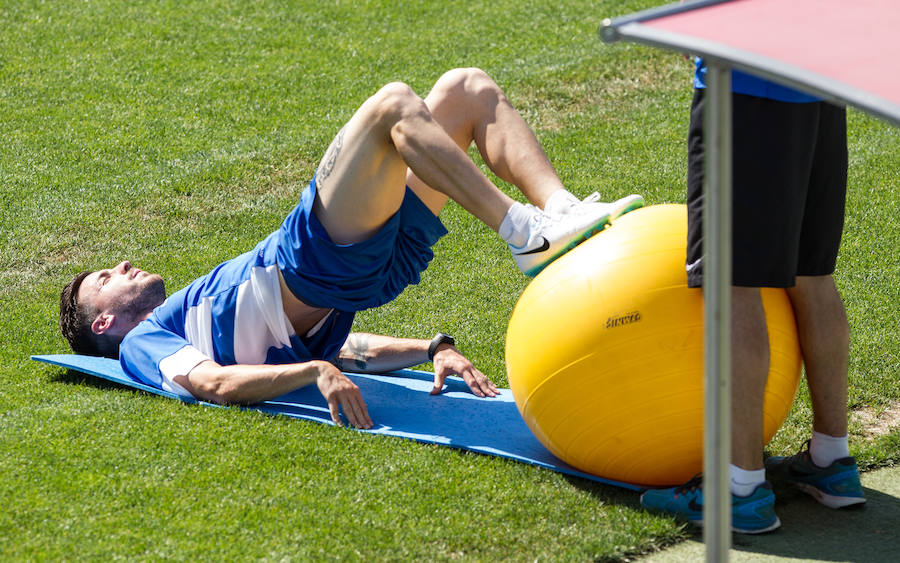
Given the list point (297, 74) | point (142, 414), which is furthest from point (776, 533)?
point (297, 74)

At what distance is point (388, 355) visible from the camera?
16.9ft

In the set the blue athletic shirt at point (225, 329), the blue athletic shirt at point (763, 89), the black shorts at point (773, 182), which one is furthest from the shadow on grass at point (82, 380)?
the blue athletic shirt at point (763, 89)

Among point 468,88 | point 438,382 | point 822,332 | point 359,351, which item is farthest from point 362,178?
point 822,332

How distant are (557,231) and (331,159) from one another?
1080 millimetres

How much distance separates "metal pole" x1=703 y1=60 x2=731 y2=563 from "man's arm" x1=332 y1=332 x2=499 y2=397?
2.27 meters

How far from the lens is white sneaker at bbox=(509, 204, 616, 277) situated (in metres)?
3.94

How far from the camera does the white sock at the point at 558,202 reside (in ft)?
13.3

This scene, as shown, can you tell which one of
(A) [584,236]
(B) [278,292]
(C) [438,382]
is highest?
(A) [584,236]

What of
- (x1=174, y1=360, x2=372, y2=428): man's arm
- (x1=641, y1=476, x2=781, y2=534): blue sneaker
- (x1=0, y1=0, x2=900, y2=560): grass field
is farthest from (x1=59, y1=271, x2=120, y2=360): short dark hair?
(x1=641, y1=476, x2=781, y2=534): blue sneaker

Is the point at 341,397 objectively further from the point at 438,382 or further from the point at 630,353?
the point at 630,353

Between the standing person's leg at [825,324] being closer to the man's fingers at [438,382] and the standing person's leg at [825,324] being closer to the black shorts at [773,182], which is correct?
the black shorts at [773,182]

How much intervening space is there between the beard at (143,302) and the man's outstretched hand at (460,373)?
1417mm

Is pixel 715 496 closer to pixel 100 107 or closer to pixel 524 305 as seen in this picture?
pixel 524 305

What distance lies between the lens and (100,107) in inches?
334
